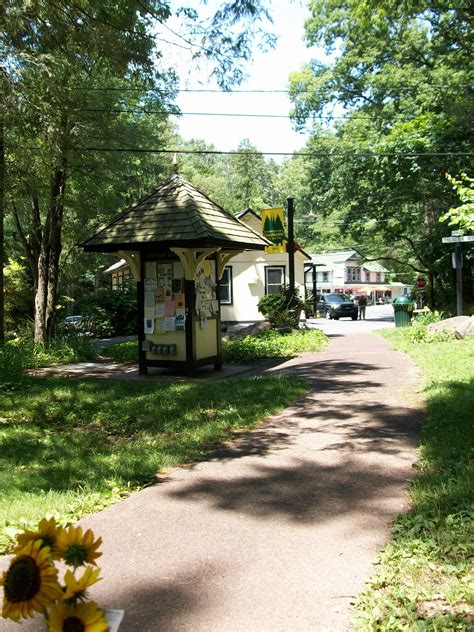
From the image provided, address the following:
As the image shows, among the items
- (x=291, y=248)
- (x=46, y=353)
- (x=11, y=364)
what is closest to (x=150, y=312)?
(x=11, y=364)

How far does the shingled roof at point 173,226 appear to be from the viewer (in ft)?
36.6

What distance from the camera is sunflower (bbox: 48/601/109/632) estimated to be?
1.51 meters

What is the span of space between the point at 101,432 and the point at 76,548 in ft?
20.0

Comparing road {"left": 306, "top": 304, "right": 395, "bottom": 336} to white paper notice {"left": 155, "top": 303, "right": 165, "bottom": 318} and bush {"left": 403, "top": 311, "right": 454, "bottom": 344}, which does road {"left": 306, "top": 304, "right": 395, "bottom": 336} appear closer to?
bush {"left": 403, "top": 311, "right": 454, "bottom": 344}

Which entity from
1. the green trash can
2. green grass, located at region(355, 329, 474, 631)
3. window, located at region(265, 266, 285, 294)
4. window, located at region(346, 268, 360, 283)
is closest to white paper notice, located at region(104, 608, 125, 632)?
green grass, located at region(355, 329, 474, 631)

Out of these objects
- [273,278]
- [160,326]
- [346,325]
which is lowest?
[346,325]

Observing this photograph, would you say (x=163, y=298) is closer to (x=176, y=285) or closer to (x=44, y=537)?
(x=176, y=285)

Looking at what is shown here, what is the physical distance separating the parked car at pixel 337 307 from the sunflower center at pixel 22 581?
40180mm

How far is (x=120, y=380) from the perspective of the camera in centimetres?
1140

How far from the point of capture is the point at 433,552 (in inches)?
141

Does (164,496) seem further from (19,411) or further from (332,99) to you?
(332,99)

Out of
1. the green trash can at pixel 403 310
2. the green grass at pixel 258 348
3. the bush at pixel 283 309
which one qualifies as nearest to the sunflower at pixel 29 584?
the green grass at pixel 258 348

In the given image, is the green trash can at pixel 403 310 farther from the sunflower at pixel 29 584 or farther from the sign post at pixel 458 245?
the sunflower at pixel 29 584

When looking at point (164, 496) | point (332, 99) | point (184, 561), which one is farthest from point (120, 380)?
point (332, 99)
